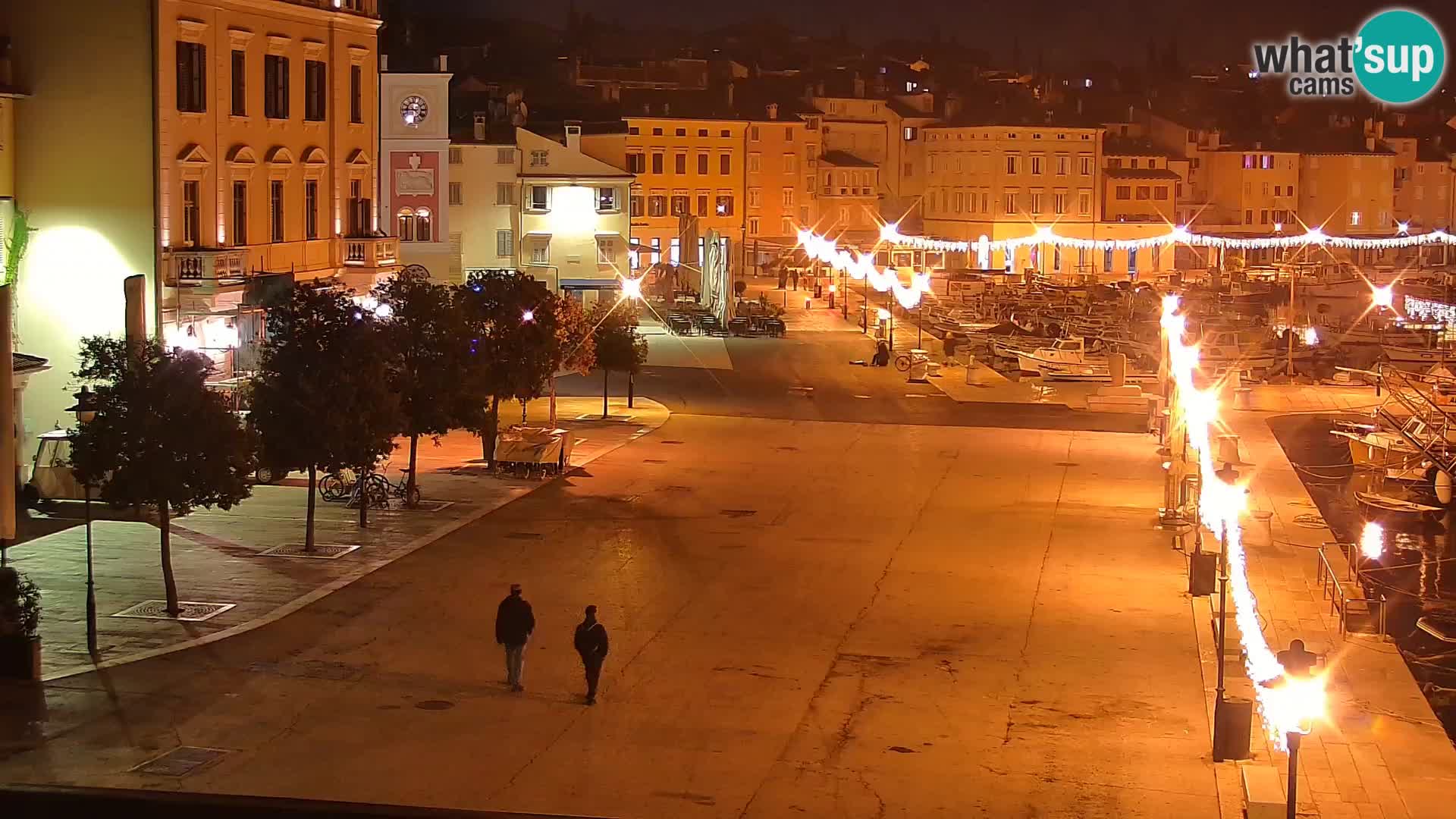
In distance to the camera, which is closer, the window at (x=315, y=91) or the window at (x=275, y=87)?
the window at (x=275, y=87)

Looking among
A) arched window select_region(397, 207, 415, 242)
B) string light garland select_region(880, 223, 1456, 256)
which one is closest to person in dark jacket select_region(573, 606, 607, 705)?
arched window select_region(397, 207, 415, 242)

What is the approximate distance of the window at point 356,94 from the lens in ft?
148

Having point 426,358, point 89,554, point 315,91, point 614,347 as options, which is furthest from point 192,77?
point 89,554

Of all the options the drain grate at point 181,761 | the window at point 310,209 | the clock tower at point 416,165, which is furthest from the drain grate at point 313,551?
the clock tower at point 416,165

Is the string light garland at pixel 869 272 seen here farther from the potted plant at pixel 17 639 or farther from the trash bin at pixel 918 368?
the potted plant at pixel 17 639

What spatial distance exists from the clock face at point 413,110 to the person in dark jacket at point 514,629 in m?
47.0

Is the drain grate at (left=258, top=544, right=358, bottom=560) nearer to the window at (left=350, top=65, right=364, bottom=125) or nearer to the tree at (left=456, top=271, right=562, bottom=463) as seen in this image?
the tree at (left=456, top=271, right=562, bottom=463)

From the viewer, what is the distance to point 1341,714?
22.2m

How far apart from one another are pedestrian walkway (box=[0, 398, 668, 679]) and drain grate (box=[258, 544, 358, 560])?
5 centimetres

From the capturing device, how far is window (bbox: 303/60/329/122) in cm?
4294

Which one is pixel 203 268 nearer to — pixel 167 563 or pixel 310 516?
pixel 310 516

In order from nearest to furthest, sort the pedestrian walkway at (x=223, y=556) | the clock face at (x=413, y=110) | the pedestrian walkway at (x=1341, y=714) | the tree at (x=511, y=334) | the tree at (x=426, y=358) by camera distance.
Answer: the pedestrian walkway at (x=1341, y=714) → the pedestrian walkway at (x=223, y=556) → the tree at (x=426, y=358) → the tree at (x=511, y=334) → the clock face at (x=413, y=110)

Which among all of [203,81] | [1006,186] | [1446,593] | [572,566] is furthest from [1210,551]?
[1006,186]

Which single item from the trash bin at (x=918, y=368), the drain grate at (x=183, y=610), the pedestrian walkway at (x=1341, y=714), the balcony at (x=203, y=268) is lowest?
the pedestrian walkway at (x=1341, y=714)
